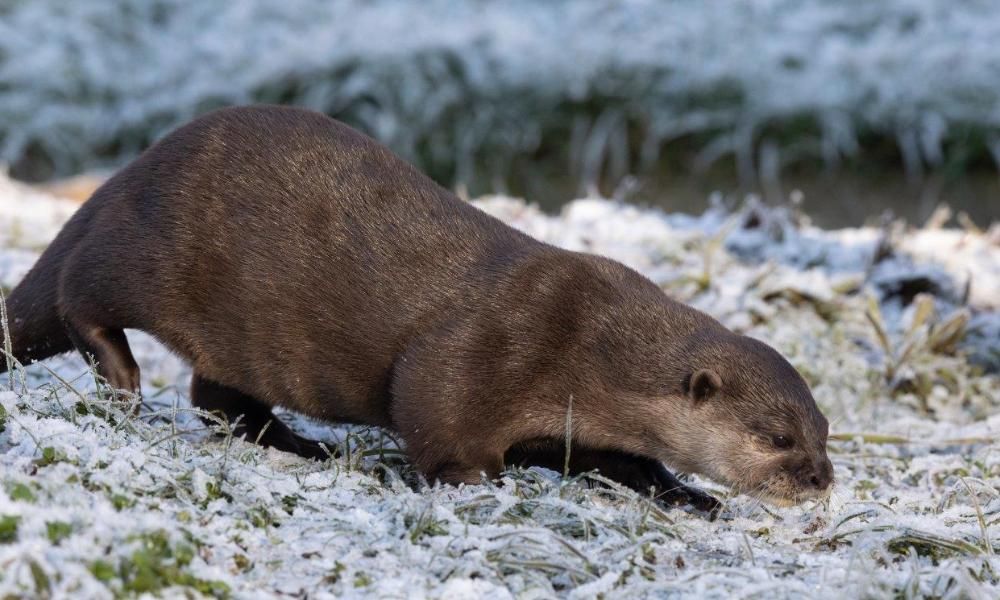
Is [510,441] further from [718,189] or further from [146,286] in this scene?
[718,189]

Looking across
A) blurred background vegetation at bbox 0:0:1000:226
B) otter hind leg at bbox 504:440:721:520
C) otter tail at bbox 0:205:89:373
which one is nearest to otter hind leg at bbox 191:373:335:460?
otter tail at bbox 0:205:89:373

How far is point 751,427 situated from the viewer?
328 centimetres

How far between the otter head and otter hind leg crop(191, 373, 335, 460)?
113cm

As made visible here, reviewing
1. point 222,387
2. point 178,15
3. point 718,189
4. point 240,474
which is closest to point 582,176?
point 718,189

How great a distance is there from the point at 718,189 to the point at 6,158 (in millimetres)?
5334

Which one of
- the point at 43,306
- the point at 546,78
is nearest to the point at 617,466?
the point at 43,306

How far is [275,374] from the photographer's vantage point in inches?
134

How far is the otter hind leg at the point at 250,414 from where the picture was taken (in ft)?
12.1

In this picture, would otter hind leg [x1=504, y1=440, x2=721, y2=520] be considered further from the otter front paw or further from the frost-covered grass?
the frost-covered grass

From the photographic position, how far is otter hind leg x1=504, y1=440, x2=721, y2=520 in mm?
3385

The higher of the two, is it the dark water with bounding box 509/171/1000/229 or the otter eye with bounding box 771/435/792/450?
the otter eye with bounding box 771/435/792/450

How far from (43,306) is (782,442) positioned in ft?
7.09

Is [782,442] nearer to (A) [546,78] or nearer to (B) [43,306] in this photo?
(B) [43,306]

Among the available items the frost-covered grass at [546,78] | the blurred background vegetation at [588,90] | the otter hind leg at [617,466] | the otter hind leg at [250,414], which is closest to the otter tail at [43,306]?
the otter hind leg at [250,414]
